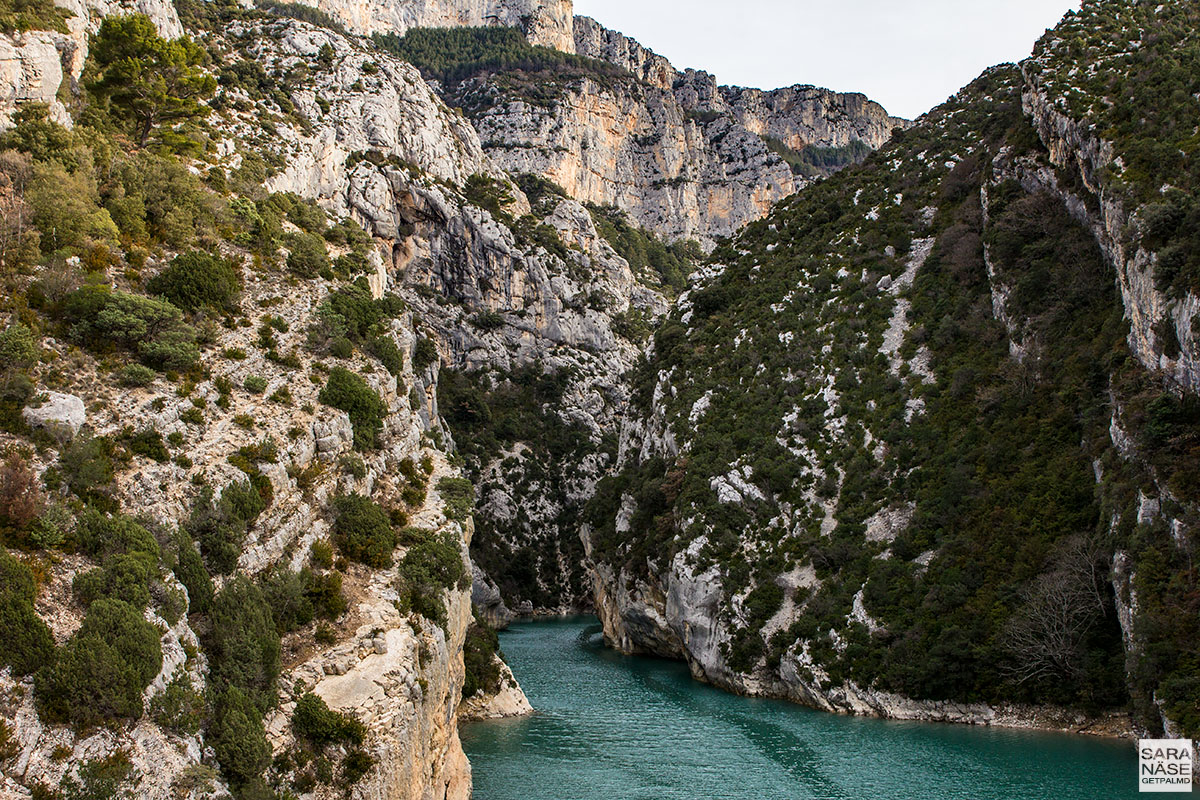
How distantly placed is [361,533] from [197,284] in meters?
12.0

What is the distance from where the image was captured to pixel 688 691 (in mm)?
50062

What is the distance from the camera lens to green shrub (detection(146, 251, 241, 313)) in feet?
101

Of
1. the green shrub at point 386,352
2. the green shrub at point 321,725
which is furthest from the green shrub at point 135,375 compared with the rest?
the green shrub at point 321,725

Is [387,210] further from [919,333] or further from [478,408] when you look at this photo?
[919,333]

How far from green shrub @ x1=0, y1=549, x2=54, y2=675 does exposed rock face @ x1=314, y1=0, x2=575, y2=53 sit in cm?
16461

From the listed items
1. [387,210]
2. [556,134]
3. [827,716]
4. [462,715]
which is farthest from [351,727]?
[556,134]

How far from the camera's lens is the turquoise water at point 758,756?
96.6 feet

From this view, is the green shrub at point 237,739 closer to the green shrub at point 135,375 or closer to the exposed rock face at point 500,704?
the green shrub at point 135,375

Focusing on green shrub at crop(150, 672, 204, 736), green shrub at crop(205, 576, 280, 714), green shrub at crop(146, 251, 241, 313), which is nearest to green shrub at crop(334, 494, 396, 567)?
green shrub at crop(205, 576, 280, 714)

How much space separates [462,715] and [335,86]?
71.3 metres

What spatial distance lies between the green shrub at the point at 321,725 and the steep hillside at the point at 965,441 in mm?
26670

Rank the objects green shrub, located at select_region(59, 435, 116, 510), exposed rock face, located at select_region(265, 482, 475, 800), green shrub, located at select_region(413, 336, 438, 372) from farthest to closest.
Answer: green shrub, located at select_region(413, 336, 438, 372), exposed rock face, located at select_region(265, 482, 475, 800), green shrub, located at select_region(59, 435, 116, 510)

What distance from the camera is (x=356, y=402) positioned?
31719 millimetres

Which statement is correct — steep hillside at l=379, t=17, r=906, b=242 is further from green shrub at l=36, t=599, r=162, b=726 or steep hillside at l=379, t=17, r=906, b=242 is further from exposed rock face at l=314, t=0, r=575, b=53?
green shrub at l=36, t=599, r=162, b=726
